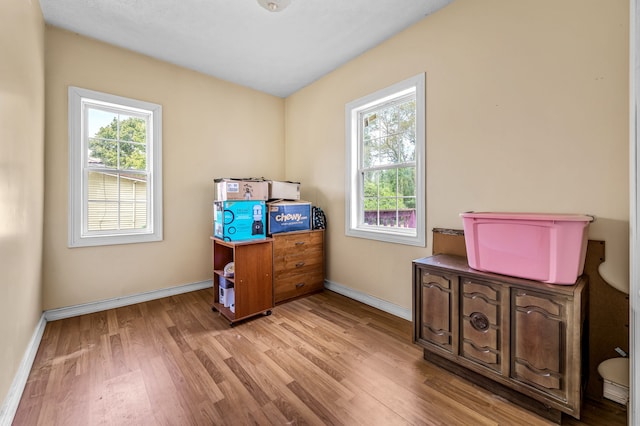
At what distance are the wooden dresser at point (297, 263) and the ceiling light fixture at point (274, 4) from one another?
2109 mm

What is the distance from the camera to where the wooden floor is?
1.45 metres

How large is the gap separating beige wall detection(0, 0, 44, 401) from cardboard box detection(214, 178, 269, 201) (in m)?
1.42

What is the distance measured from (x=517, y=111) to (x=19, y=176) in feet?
11.2

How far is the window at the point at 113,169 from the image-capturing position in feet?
8.74

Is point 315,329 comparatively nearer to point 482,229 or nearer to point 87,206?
point 482,229

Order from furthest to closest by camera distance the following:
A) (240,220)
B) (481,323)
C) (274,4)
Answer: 1. (240,220)
2. (274,4)
3. (481,323)

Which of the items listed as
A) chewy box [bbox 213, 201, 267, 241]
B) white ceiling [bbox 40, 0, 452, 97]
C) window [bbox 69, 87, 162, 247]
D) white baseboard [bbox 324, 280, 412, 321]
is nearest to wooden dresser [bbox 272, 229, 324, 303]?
white baseboard [bbox 324, 280, 412, 321]

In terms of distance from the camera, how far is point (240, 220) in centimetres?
265

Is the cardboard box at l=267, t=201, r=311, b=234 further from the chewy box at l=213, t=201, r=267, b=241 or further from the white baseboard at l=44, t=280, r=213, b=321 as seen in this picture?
the white baseboard at l=44, t=280, r=213, b=321

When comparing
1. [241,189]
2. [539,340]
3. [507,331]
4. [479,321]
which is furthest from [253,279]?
[539,340]

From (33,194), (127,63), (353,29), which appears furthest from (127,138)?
(353,29)

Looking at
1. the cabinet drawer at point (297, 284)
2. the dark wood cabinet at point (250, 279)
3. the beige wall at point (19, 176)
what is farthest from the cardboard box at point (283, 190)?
the beige wall at point (19, 176)

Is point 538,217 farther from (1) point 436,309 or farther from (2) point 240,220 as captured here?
(2) point 240,220

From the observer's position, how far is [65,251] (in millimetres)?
2623
